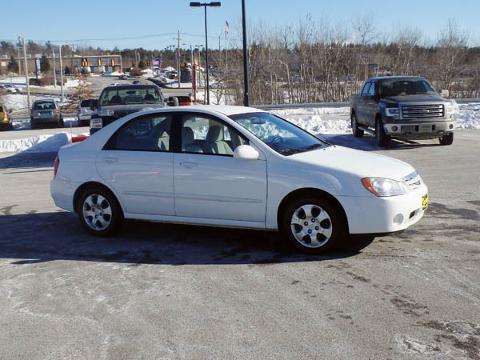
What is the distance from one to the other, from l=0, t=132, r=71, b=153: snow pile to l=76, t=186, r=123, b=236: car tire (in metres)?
10.9

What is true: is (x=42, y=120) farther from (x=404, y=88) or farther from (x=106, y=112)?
(x=404, y=88)

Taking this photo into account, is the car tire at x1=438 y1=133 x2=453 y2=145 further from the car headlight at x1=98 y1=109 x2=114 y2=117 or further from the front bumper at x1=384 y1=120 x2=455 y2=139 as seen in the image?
the car headlight at x1=98 y1=109 x2=114 y2=117

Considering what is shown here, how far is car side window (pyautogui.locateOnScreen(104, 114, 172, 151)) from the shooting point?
6656 millimetres

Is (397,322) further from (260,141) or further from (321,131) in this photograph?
(321,131)

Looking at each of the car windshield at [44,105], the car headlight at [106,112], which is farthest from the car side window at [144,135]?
the car windshield at [44,105]

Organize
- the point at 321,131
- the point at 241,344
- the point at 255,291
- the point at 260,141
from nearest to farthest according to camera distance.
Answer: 1. the point at 241,344
2. the point at 255,291
3. the point at 260,141
4. the point at 321,131

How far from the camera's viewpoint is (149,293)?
5.04 meters

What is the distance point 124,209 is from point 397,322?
3687mm

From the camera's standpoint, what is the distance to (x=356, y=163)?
6.04m

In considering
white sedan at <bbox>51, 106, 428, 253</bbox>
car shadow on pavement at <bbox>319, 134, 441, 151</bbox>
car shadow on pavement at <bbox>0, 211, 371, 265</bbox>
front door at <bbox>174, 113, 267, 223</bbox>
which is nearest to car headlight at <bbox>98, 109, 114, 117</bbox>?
car shadow on pavement at <bbox>0, 211, 371, 265</bbox>

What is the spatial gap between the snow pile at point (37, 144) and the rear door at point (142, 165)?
36.7 ft

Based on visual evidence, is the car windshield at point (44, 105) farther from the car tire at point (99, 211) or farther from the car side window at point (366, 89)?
the car tire at point (99, 211)

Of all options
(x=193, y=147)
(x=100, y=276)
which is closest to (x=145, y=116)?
(x=193, y=147)

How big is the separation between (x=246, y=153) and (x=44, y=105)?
2933cm
